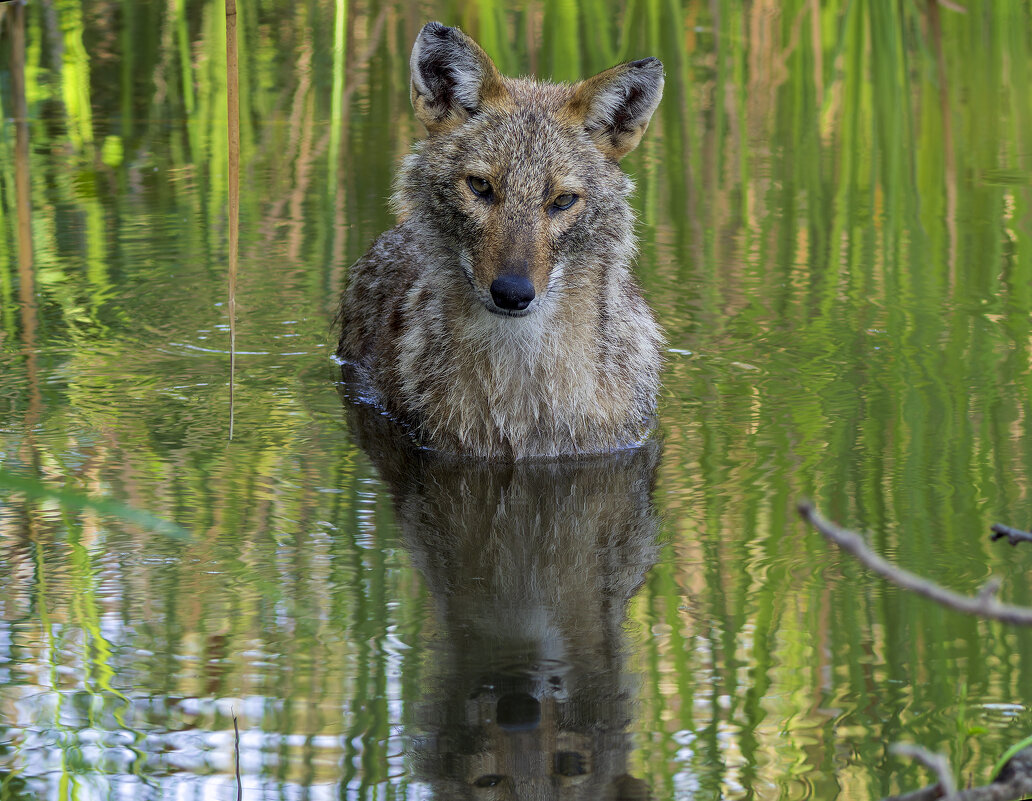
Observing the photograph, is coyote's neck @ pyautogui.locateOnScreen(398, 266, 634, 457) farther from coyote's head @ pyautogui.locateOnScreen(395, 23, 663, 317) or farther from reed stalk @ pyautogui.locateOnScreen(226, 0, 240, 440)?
reed stalk @ pyautogui.locateOnScreen(226, 0, 240, 440)

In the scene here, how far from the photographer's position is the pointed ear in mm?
6336

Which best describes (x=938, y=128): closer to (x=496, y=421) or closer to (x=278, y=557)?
(x=496, y=421)

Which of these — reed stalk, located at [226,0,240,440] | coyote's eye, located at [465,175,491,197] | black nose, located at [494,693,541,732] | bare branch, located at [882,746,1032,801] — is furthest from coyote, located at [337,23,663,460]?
bare branch, located at [882,746,1032,801]

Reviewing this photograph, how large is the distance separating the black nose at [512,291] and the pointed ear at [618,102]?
1082mm

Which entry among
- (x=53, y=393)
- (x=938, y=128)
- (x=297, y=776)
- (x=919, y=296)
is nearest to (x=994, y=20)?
(x=938, y=128)

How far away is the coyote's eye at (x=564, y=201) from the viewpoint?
245 inches

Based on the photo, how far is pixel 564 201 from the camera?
6234 mm

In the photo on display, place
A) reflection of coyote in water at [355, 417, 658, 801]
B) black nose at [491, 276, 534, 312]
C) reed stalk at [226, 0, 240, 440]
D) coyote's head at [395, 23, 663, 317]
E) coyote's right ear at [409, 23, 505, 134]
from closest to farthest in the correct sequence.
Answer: reflection of coyote in water at [355, 417, 658, 801], reed stalk at [226, 0, 240, 440], black nose at [491, 276, 534, 312], coyote's head at [395, 23, 663, 317], coyote's right ear at [409, 23, 505, 134]

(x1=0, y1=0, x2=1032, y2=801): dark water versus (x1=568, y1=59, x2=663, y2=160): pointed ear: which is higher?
(x1=568, y1=59, x2=663, y2=160): pointed ear

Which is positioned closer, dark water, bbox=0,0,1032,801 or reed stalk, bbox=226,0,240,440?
dark water, bbox=0,0,1032,801

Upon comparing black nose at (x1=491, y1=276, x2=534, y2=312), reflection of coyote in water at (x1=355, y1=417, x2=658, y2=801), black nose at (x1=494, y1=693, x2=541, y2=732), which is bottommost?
→ reflection of coyote in water at (x1=355, y1=417, x2=658, y2=801)

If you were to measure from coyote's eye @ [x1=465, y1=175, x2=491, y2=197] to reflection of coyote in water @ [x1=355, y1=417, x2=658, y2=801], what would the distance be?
1285 mm

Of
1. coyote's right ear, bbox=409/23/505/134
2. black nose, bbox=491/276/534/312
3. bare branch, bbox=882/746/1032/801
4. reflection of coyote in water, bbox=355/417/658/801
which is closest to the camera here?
bare branch, bbox=882/746/1032/801

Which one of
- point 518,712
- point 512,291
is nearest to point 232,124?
point 512,291
